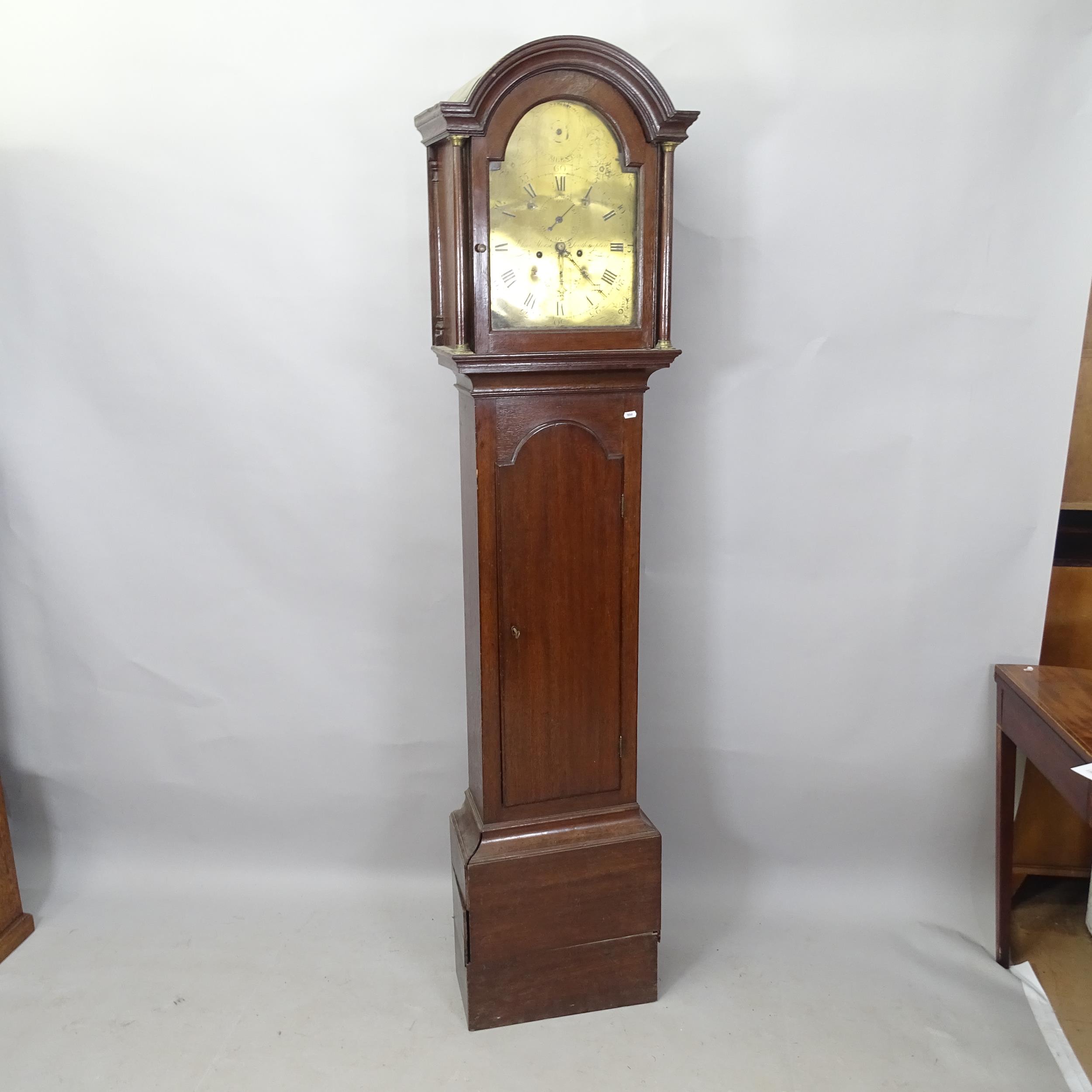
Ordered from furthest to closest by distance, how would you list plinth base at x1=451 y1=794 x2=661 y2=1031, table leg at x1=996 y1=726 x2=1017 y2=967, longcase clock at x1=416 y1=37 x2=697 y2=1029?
table leg at x1=996 y1=726 x2=1017 y2=967 → plinth base at x1=451 y1=794 x2=661 y2=1031 → longcase clock at x1=416 y1=37 x2=697 y2=1029

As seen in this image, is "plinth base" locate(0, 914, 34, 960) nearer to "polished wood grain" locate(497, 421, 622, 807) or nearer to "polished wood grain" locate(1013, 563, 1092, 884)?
"polished wood grain" locate(497, 421, 622, 807)

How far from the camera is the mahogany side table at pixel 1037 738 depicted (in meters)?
1.99

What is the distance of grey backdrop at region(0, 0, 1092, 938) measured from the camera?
7.22 ft

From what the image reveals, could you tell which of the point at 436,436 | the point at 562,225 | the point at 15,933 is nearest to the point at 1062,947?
the point at 436,436

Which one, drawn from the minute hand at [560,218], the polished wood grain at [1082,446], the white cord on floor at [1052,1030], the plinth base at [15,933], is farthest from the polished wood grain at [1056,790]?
the plinth base at [15,933]

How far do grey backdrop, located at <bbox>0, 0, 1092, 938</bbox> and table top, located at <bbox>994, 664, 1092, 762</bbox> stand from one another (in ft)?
0.31

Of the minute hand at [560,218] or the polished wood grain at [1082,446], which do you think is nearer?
the minute hand at [560,218]

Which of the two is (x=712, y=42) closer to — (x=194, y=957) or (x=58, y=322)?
(x=58, y=322)

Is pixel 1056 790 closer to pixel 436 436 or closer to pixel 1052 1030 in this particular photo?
pixel 1052 1030

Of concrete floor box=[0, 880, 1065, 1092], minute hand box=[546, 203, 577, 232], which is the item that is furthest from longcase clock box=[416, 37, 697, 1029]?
concrete floor box=[0, 880, 1065, 1092]

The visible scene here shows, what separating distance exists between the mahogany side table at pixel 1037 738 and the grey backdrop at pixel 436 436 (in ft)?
0.38

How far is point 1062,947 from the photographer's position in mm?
2426

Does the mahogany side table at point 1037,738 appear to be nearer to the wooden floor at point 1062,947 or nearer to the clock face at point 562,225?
the wooden floor at point 1062,947

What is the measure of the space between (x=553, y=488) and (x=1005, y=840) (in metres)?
1.40
